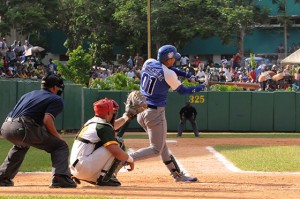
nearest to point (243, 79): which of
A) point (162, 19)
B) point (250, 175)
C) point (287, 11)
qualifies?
point (162, 19)

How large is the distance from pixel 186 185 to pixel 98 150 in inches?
60.1

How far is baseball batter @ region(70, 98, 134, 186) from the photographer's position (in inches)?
413

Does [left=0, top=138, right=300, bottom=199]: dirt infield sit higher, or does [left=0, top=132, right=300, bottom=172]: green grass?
[left=0, top=138, right=300, bottom=199]: dirt infield

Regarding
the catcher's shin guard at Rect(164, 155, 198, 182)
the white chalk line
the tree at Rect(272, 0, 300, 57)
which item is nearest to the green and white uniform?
the catcher's shin guard at Rect(164, 155, 198, 182)

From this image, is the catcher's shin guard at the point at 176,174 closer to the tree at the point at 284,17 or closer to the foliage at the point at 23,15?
the foliage at the point at 23,15

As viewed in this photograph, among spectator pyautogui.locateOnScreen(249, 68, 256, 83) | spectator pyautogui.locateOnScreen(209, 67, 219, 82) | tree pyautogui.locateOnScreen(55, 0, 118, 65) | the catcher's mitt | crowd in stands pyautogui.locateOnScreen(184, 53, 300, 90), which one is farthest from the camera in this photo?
tree pyautogui.locateOnScreen(55, 0, 118, 65)

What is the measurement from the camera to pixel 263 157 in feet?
57.1

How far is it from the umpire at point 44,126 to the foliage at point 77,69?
78.5 ft

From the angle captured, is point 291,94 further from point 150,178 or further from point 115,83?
point 150,178

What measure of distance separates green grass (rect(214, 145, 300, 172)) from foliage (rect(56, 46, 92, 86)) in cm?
1428

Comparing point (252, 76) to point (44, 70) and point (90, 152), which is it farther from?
point (90, 152)

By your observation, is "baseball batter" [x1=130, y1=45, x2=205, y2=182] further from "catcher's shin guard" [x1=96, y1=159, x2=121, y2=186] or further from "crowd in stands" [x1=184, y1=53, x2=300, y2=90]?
"crowd in stands" [x1=184, y1=53, x2=300, y2=90]

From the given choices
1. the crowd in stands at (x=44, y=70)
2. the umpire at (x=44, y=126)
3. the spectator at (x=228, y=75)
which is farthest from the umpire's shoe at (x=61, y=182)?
the spectator at (x=228, y=75)

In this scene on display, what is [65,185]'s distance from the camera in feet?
34.5
